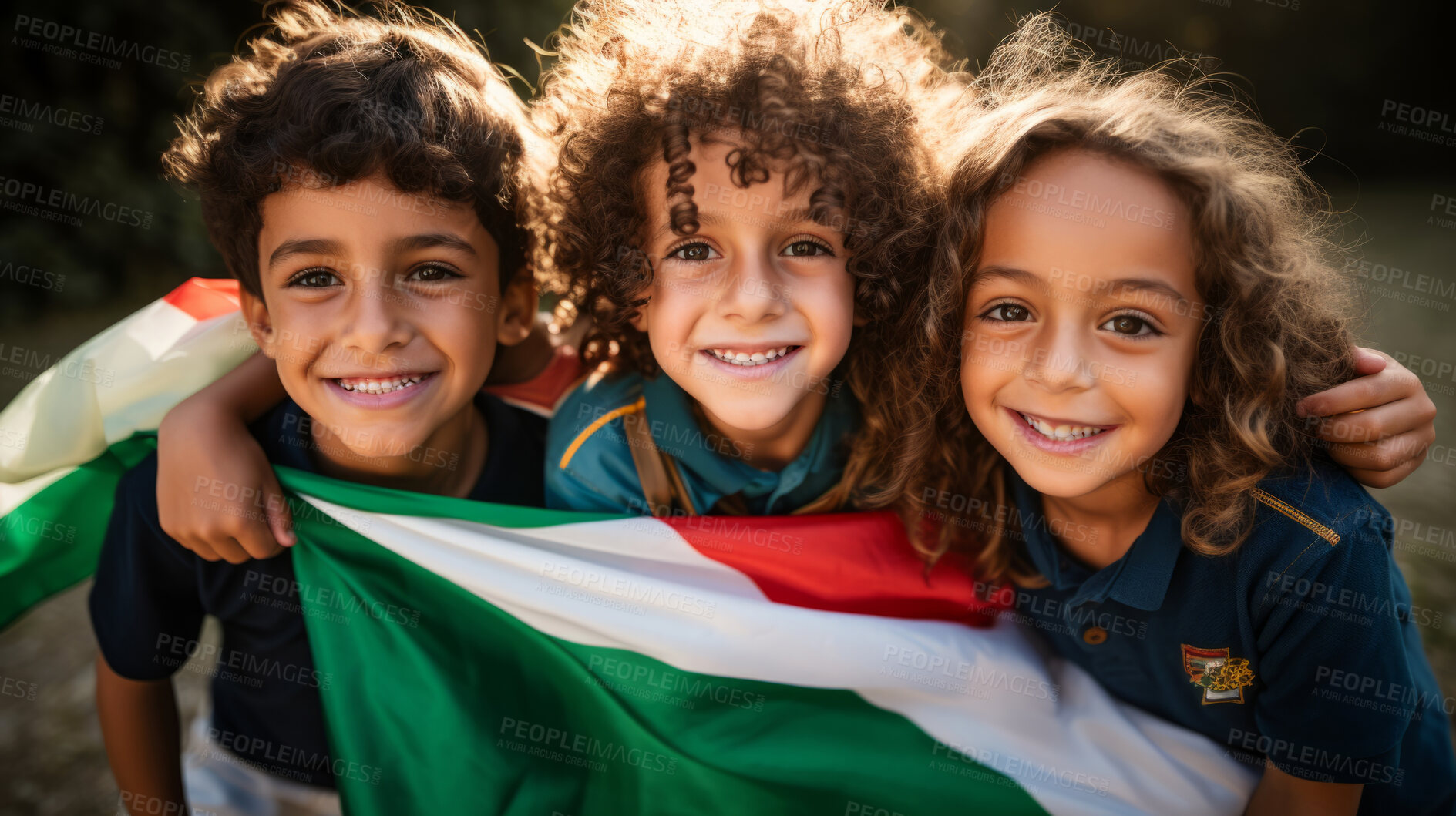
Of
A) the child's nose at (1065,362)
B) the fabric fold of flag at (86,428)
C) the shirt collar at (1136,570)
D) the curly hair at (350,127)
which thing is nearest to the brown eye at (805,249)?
the child's nose at (1065,362)

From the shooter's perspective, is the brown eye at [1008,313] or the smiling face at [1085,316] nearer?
the smiling face at [1085,316]

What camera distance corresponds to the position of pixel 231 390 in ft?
5.70

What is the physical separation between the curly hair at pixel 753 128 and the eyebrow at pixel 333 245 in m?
0.26

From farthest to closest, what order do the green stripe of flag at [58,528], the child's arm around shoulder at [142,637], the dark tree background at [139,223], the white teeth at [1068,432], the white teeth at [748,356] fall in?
the dark tree background at [139,223] < the green stripe of flag at [58,528] < the child's arm around shoulder at [142,637] < the white teeth at [748,356] < the white teeth at [1068,432]

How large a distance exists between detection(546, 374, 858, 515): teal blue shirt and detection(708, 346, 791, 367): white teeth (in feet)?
0.68

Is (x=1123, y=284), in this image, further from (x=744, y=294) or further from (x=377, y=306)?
(x=377, y=306)

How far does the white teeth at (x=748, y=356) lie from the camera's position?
1573 mm

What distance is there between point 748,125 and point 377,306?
768 millimetres

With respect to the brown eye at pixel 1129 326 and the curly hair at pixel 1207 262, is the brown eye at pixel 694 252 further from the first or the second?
the brown eye at pixel 1129 326

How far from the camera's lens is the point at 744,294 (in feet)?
4.88

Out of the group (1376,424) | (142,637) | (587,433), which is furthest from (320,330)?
(1376,424)

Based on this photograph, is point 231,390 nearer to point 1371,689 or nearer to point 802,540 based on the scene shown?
point 802,540

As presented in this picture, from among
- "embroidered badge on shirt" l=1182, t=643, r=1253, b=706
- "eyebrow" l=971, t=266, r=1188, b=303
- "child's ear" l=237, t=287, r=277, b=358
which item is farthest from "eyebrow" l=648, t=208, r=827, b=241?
"embroidered badge on shirt" l=1182, t=643, r=1253, b=706

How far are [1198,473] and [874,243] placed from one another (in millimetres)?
711
